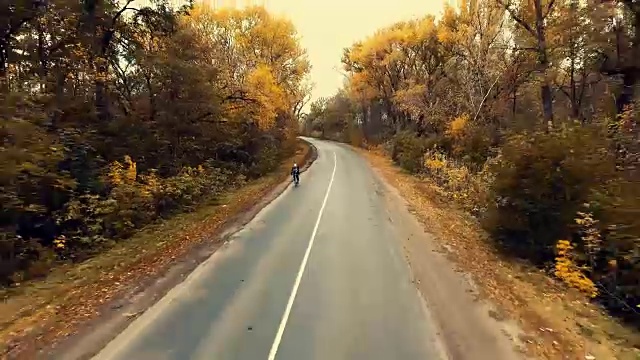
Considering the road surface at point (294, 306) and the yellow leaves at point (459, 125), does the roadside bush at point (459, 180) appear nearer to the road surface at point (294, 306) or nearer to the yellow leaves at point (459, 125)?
the yellow leaves at point (459, 125)

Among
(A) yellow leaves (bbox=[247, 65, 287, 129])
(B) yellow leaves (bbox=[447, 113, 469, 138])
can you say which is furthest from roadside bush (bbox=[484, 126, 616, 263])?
(A) yellow leaves (bbox=[247, 65, 287, 129])

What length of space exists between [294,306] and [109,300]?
12.3 ft

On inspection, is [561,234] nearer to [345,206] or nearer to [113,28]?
[345,206]

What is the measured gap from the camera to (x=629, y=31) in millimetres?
17969

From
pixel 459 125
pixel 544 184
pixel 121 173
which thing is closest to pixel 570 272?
pixel 544 184

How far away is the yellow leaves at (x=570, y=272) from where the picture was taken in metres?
9.77

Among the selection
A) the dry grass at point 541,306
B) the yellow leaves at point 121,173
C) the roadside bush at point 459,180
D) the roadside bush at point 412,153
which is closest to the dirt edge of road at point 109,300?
the yellow leaves at point 121,173

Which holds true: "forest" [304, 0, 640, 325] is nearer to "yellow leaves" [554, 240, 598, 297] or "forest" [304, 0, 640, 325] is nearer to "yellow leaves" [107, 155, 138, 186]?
"yellow leaves" [554, 240, 598, 297]

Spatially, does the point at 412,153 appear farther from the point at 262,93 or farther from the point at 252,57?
the point at 252,57

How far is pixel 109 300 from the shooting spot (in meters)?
9.45

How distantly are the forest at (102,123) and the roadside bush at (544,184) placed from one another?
11.6 meters

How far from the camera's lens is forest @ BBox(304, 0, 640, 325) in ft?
32.3

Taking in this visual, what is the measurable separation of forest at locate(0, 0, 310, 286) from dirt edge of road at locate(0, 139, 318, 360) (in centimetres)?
181

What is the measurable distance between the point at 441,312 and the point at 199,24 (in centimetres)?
2988
